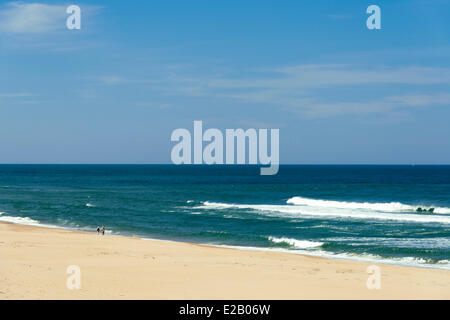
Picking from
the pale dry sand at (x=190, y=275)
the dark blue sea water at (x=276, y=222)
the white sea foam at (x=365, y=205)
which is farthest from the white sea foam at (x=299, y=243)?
the white sea foam at (x=365, y=205)

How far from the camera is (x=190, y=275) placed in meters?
18.2

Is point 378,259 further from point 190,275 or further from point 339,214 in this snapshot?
point 339,214

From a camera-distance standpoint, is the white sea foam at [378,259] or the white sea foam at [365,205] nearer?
the white sea foam at [378,259]

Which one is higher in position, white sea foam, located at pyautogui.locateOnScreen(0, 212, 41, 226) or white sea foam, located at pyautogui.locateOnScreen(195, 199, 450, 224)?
white sea foam, located at pyautogui.locateOnScreen(195, 199, 450, 224)

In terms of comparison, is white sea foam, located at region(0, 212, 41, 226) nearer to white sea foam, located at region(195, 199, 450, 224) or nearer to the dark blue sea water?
the dark blue sea water

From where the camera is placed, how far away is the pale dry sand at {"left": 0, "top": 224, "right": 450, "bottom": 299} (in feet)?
50.1

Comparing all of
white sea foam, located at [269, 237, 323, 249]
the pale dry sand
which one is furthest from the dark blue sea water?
the pale dry sand

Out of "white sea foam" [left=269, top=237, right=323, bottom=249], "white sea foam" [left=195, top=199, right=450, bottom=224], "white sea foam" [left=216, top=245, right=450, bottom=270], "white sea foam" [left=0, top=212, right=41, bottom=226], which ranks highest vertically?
"white sea foam" [left=195, top=199, right=450, bottom=224]

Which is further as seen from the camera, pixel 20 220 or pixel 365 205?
pixel 365 205

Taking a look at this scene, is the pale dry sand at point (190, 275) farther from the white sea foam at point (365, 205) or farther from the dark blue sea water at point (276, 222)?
the white sea foam at point (365, 205)

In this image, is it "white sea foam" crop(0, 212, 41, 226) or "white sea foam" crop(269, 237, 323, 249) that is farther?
"white sea foam" crop(0, 212, 41, 226)

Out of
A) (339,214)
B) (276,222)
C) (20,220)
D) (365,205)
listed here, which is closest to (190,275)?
(276,222)

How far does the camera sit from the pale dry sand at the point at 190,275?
1528 centimetres

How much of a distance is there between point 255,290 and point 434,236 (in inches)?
713
